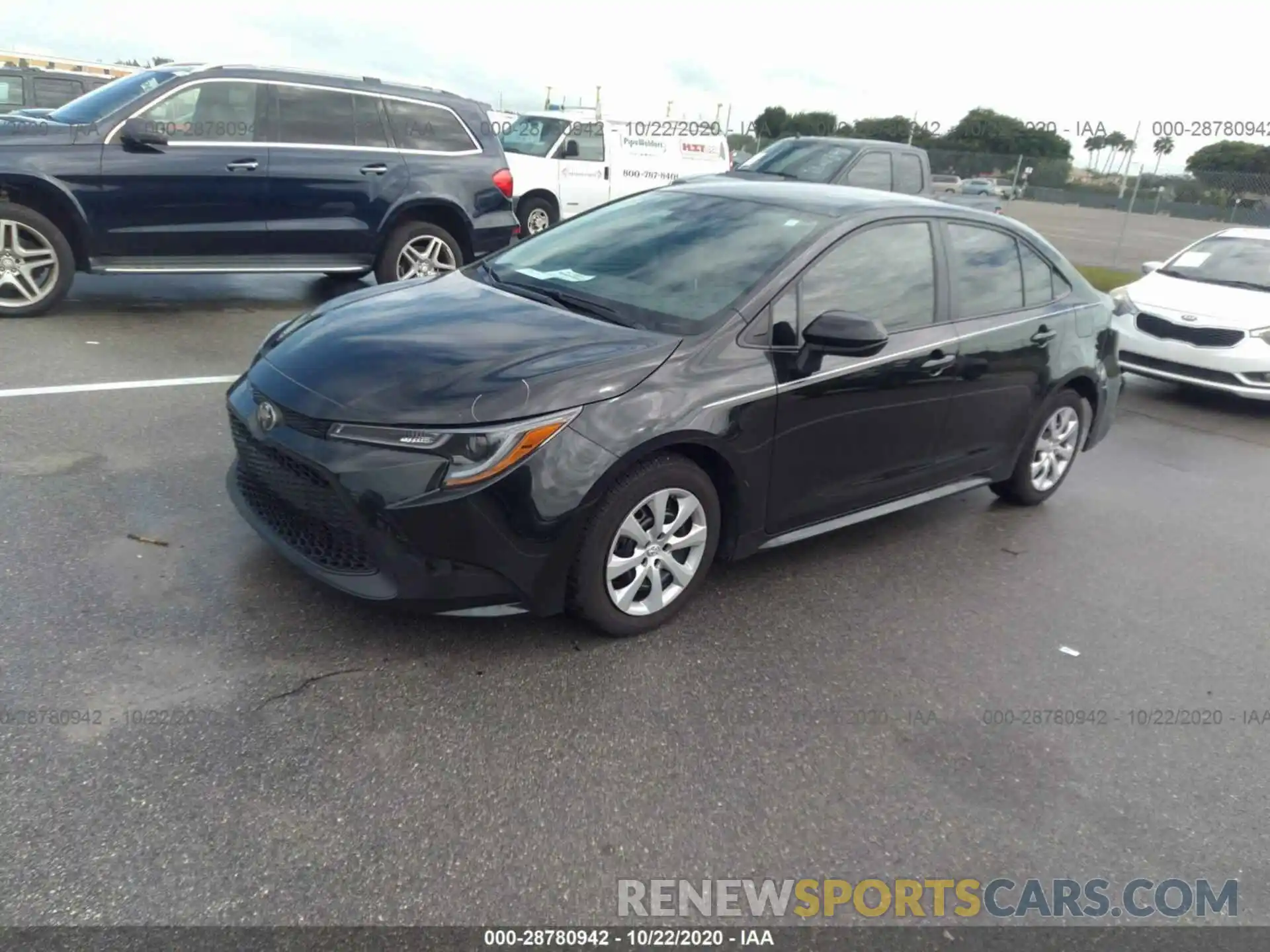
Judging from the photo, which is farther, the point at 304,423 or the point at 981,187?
the point at 981,187

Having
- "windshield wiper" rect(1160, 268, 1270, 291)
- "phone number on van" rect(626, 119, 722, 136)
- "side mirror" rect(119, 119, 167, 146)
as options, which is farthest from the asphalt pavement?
"phone number on van" rect(626, 119, 722, 136)

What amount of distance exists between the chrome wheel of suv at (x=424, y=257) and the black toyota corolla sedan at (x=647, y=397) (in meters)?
3.91

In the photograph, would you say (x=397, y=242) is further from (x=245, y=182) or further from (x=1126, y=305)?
(x=1126, y=305)

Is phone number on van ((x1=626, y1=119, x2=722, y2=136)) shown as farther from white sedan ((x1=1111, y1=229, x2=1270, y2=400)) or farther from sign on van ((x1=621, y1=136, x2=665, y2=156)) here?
white sedan ((x1=1111, y1=229, x2=1270, y2=400))

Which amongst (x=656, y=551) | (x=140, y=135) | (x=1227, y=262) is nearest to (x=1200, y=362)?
(x=1227, y=262)

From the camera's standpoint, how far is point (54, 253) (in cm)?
723

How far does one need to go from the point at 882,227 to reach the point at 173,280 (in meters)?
7.70

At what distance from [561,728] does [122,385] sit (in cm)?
423

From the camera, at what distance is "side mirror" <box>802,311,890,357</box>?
381cm

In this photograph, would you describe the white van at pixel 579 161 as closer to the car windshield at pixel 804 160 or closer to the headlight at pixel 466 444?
the car windshield at pixel 804 160

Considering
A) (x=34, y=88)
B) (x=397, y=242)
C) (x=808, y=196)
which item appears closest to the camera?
(x=808, y=196)

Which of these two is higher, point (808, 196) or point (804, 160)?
point (804, 160)

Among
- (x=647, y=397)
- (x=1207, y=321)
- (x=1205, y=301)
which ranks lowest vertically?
(x=1207, y=321)

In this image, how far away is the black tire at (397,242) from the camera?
854 cm
